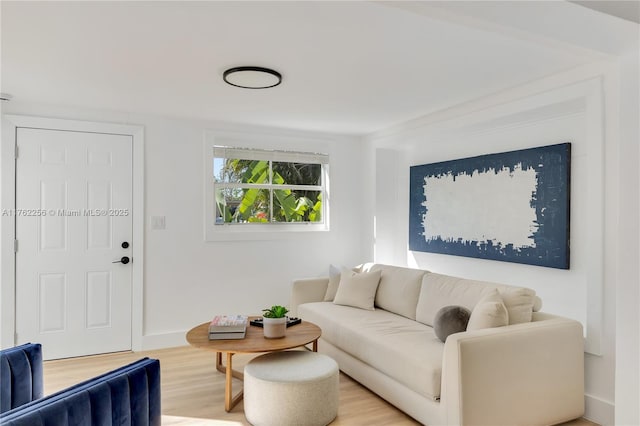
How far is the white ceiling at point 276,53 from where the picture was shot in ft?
6.49

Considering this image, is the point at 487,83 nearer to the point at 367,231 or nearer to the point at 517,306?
the point at 517,306

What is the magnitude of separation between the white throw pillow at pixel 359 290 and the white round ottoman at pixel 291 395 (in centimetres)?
125

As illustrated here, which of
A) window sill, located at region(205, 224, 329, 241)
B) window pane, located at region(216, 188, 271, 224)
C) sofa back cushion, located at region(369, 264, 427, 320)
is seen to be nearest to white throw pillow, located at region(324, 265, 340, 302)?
sofa back cushion, located at region(369, 264, 427, 320)

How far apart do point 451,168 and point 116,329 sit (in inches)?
140

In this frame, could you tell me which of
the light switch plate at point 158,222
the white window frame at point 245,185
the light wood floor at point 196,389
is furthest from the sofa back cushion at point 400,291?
the light switch plate at point 158,222

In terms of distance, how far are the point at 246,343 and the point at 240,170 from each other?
7.53ft

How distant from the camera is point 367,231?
5.16 metres

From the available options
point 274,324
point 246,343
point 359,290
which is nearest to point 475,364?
point 274,324

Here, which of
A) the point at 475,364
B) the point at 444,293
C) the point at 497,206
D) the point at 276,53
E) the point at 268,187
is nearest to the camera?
the point at 475,364

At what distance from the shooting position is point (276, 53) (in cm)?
254

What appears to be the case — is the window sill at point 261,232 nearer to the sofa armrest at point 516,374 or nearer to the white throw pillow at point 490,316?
the white throw pillow at point 490,316

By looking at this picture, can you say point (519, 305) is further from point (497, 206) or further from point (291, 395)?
point (291, 395)

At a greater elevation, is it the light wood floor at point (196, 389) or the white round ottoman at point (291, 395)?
the white round ottoman at point (291, 395)

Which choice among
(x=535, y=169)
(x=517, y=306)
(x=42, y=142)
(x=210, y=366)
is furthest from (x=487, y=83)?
(x=42, y=142)
